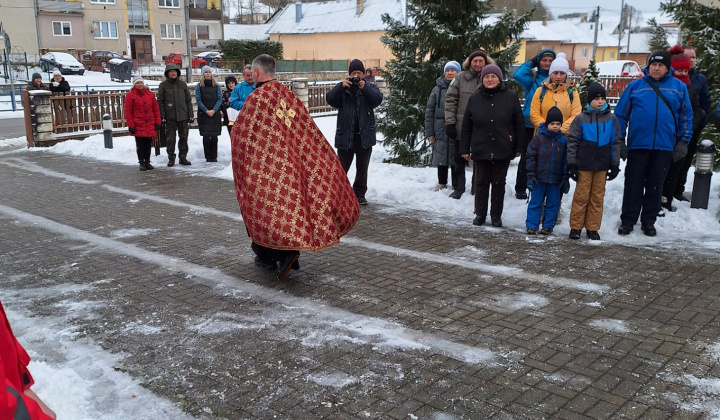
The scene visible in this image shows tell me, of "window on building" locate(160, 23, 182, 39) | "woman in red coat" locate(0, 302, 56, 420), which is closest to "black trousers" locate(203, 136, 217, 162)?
"woman in red coat" locate(0, 302, 56, 420)

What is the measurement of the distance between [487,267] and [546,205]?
1.74m

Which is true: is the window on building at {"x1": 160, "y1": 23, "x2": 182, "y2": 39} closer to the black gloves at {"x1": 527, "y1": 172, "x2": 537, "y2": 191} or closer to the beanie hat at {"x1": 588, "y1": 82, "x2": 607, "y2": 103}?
the black gloves at {"x1": 527, "y1": 172, "x2": 537, "y2": 191}

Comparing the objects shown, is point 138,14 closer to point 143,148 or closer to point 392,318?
point 143,148

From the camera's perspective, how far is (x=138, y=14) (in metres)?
68.3

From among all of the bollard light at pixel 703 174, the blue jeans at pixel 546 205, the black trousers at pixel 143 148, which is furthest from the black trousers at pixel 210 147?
the bollard light at pixel 703 174

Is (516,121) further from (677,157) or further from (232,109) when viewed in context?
(232,109)

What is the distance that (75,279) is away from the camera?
6535 mm

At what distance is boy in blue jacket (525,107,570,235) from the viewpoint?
7852 millimetres

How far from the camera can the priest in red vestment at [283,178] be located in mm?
6074

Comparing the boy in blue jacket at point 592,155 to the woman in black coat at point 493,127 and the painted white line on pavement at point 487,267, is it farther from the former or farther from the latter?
the painted white line on pavement at point 487,267

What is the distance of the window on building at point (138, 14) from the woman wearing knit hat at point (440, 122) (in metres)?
64.5

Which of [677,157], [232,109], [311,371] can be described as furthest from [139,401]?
[232,109]

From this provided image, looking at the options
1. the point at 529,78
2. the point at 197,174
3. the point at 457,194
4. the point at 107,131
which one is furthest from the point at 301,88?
the point at 529,78

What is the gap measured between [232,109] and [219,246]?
561cm
